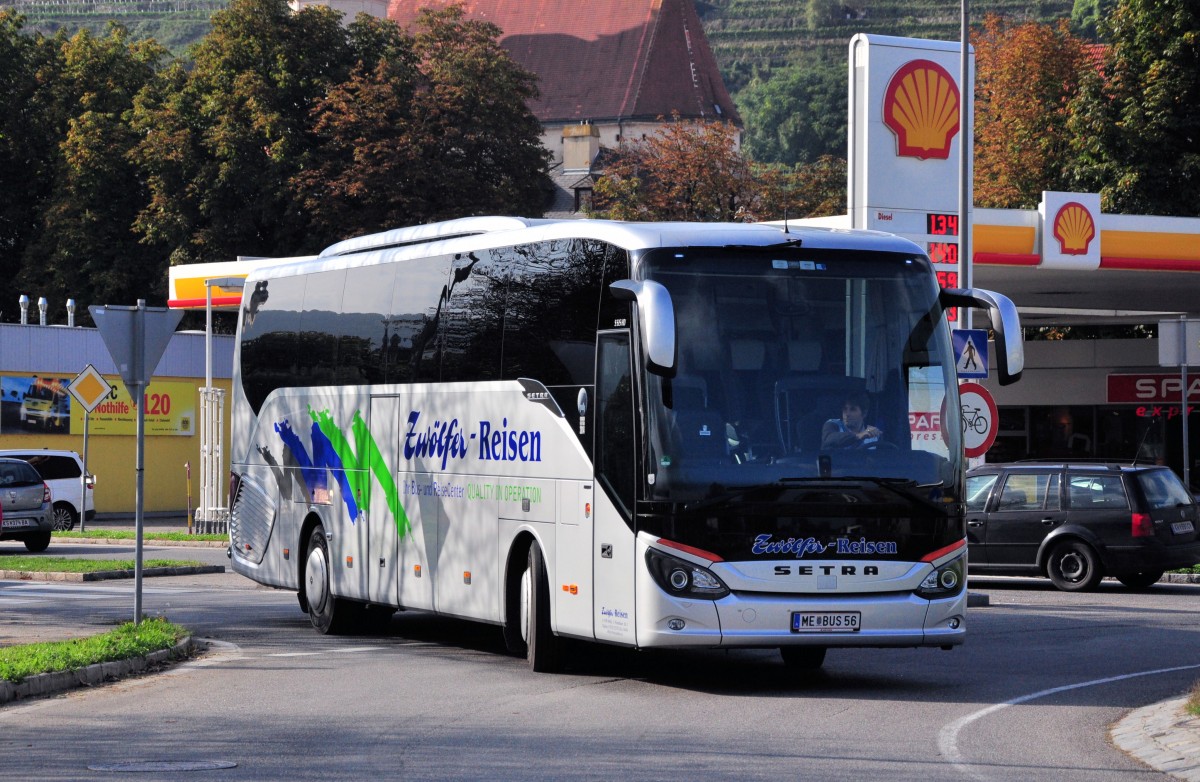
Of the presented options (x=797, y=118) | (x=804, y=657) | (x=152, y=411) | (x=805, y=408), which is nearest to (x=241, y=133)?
(x=152, y=411)

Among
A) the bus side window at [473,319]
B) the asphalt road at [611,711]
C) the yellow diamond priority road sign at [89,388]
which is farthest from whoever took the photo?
the yellow diamond priority road sign at [89,388]

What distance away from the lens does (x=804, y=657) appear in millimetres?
14820

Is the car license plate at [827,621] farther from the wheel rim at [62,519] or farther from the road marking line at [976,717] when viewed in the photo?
the wheel rim at [62,519]

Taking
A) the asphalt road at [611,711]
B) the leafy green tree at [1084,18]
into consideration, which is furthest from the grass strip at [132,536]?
the leafy green tree at [1084,18]

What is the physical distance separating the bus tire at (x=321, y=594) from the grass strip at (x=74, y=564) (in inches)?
353

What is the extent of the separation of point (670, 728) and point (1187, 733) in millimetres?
2905

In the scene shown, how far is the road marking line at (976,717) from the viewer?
9.77 m

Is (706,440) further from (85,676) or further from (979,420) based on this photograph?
(979,420)

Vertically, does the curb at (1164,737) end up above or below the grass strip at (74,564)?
above

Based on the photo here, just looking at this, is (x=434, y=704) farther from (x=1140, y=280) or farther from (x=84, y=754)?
(x=1140, y=280)

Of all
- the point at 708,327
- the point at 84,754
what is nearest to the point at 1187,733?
the point at 708,327

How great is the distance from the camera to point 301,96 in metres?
64.3

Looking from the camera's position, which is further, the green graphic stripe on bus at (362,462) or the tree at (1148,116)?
the tree at (1148,116)

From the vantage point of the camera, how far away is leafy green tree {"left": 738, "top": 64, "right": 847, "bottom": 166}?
156m
